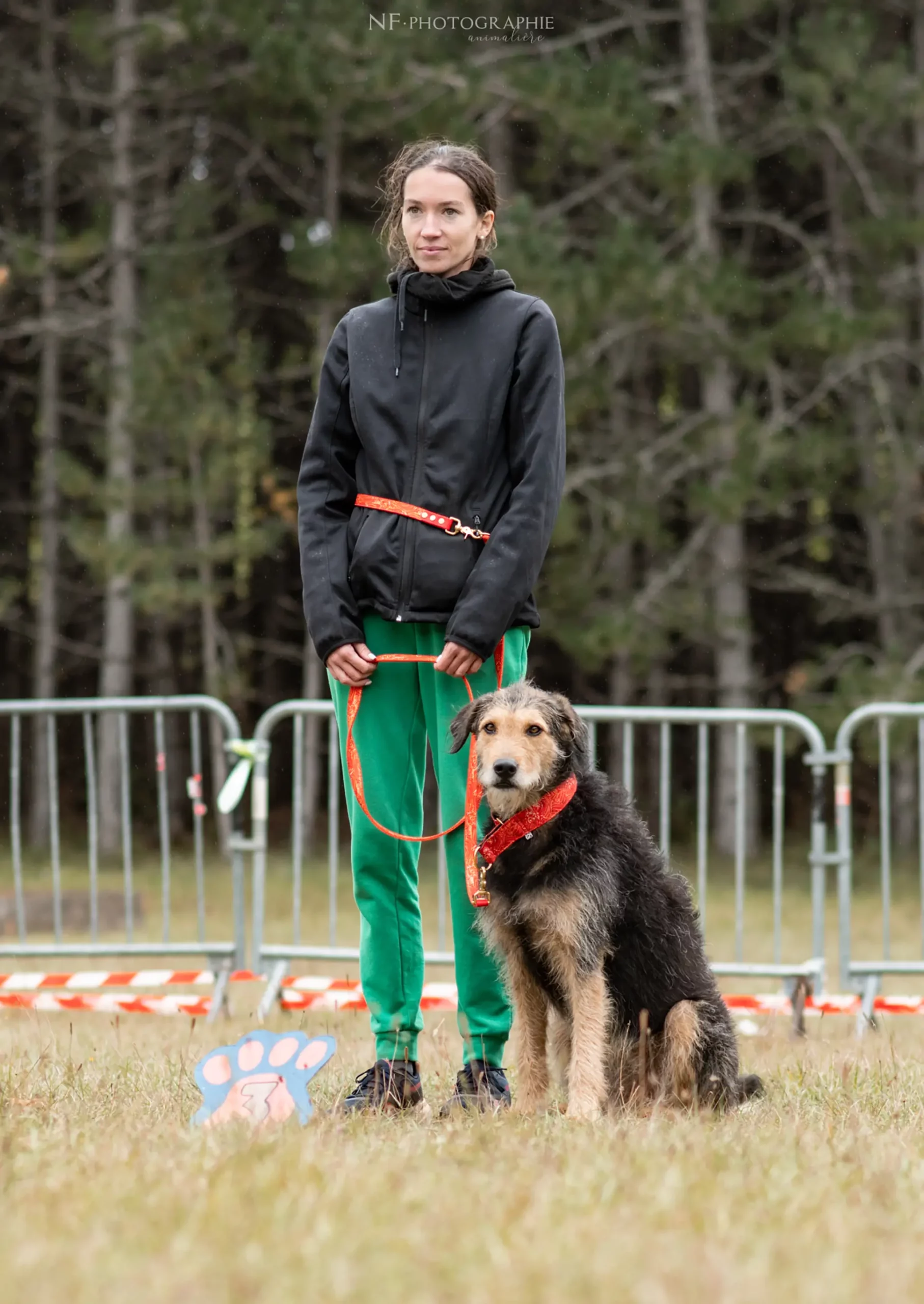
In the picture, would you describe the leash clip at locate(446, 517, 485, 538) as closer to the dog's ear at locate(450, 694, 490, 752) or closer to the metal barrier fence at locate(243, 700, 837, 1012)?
the dog's ear at locate(450, 694, 490, 752)

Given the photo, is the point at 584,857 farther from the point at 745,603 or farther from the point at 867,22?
the point at 867,22

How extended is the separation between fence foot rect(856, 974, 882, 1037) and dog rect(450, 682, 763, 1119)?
253 cm

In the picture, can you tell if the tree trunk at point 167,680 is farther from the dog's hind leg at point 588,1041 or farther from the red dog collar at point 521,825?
the dog's hind leg at point 588,1041

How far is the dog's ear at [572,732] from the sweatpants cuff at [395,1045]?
0.91m

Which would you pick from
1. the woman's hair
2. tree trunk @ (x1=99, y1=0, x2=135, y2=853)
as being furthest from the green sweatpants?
tree trunk @ (x1=99, y1=0, x2=135, y2=853)

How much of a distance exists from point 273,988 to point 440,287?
408 centimetres

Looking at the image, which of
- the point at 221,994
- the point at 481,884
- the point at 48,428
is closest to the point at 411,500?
the point at 481,884

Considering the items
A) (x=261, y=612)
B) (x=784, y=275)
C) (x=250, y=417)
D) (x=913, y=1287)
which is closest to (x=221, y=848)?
(x=250, y=417)

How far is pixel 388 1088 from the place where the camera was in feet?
13.7

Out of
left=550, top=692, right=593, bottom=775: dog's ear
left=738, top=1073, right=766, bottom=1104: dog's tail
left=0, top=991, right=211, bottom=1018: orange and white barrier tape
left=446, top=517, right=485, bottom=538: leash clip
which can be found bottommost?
left=0, top=991, right=211, bottom=1018: orange and white barrier tape

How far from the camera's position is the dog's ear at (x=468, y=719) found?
165 inches

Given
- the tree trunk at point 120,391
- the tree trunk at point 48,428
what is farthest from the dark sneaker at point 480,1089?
the tree trunk at point 48,428

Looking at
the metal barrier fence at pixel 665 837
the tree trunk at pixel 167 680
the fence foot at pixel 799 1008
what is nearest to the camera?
the fence foot at pixel 799 1008

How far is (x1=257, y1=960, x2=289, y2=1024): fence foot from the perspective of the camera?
7062 millimetres
